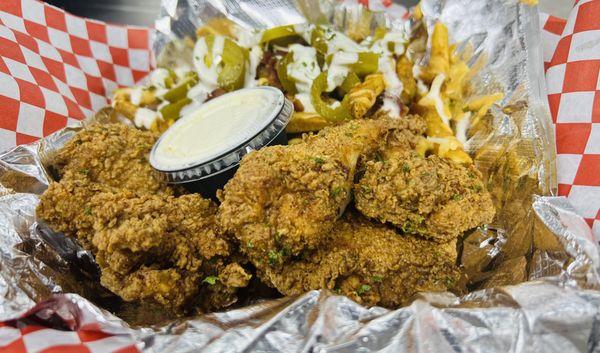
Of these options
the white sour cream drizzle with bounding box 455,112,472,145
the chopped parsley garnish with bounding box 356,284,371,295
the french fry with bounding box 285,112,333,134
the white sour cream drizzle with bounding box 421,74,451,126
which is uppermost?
the white sour cream drizzle with bounding box 421,74,451,126

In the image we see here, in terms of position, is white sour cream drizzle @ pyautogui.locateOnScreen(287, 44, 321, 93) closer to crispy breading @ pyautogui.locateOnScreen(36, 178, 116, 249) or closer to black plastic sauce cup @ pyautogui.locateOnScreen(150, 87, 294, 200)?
black plastic sauce cup @ pyautogui.locateOnScreen(150, 87, 294, 200)

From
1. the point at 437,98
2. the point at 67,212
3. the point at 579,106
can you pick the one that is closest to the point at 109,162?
the point at 67,212

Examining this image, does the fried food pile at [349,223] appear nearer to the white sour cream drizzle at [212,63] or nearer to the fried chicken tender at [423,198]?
the fried chicken tender at [423,198]

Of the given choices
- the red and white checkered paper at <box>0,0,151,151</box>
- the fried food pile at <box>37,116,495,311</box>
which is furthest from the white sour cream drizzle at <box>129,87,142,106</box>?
the fried food pile at <box>37,116,495,311</box>

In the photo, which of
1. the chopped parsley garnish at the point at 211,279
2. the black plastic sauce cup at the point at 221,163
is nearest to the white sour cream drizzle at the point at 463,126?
the black plastic sauce cup at the point at 221,163

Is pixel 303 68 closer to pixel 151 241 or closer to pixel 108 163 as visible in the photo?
pixel 108 163

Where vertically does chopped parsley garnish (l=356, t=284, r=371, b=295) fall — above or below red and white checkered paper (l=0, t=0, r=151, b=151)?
below

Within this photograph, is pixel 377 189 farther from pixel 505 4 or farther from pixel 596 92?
pixel 505 4

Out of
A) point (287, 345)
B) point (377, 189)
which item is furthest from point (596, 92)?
point (287, 345)
